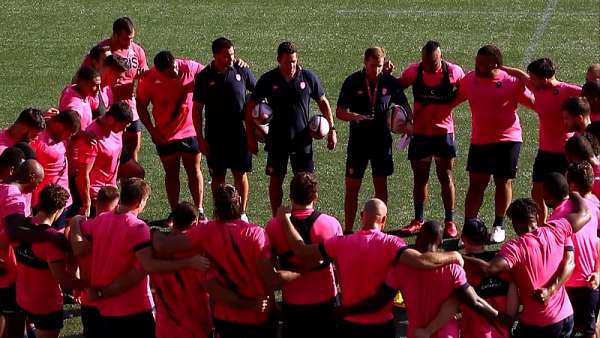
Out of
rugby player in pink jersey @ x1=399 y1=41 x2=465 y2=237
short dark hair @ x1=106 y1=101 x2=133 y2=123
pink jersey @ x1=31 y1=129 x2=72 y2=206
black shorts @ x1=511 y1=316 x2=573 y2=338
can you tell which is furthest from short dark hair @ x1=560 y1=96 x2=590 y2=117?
pink jersey @ x1=31 y1=129 x2=72 y2=206

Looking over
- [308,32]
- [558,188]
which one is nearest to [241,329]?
[558,188]

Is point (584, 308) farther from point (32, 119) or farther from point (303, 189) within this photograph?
point (32, 119)

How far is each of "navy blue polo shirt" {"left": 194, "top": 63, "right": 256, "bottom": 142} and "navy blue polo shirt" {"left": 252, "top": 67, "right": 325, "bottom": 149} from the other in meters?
0.42

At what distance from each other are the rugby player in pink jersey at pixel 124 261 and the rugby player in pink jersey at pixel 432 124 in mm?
4777

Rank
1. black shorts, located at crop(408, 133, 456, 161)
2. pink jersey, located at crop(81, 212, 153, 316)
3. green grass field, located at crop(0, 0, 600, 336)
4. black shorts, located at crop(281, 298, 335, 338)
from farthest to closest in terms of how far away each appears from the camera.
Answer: green grass field, located at crop(0, 0, 600, 336), black shorts, located at crop(408, 133, 456, 161), black shorts, located at crop(281, 298, 335, 338), pink jersey, located at crop(81, 212, 153, 316)

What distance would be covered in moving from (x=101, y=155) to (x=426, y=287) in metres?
4.45

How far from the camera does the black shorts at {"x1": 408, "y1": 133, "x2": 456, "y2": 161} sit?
12.4 m

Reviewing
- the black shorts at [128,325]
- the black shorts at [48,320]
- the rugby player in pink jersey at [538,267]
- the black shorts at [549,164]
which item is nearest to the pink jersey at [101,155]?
the black shorts at [48,320]

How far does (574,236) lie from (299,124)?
4.25m

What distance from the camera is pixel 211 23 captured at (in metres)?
21.5

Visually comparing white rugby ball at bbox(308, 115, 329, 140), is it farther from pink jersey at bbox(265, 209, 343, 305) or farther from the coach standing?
pink jersey at bbox(265, 209, 343, 305)

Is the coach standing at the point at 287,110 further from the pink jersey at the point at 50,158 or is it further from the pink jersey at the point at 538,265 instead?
the pink jersey at the point at 538,265

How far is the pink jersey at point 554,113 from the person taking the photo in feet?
38.0

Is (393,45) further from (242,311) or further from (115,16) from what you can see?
(242,311)
